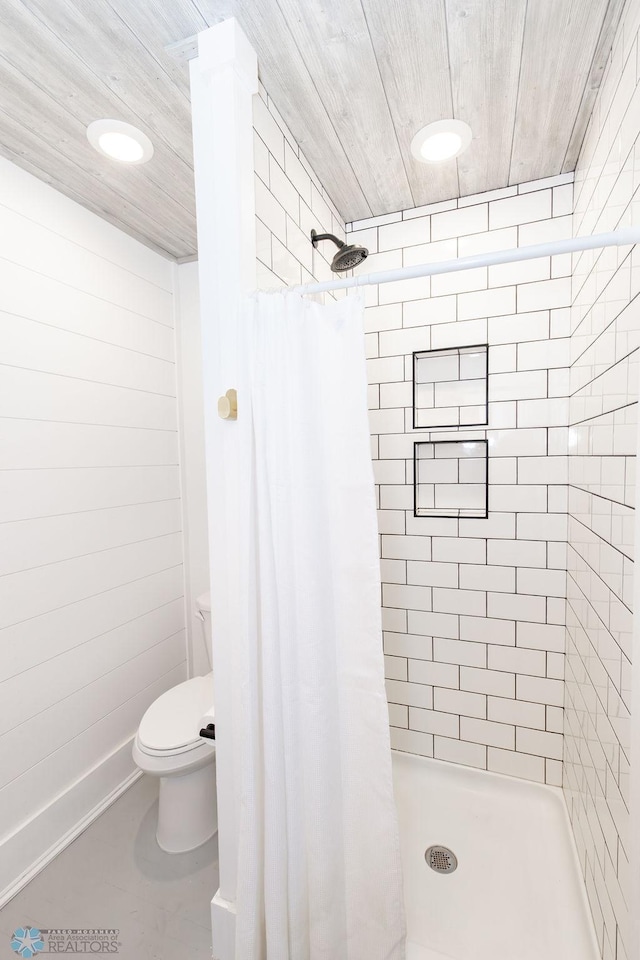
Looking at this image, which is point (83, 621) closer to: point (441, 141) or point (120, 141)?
point (120, 141)

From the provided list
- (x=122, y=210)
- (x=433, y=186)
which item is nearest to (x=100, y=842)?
(x=122, y=210)

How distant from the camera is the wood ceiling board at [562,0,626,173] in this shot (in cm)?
106

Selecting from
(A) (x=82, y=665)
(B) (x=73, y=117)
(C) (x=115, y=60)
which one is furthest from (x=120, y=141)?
(A) (x=82, y=665)

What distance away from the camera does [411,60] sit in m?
1.18

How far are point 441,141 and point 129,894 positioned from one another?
107 inches

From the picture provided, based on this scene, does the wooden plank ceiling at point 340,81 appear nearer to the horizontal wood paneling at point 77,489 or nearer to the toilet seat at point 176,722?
the horizontal wood paneling at point 77,489

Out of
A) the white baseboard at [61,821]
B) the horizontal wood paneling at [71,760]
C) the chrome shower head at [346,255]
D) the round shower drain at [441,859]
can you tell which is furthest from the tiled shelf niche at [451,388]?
the white baseboard at [61,821]

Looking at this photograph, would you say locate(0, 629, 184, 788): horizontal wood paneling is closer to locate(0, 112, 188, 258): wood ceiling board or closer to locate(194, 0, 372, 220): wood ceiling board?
locate(0, 112, 188, 258): wood ceiling board

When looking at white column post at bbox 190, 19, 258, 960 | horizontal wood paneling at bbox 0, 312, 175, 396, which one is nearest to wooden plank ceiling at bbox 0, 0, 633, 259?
white column post at bbox 190, 19, 258, 960

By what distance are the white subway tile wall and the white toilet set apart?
1.50m

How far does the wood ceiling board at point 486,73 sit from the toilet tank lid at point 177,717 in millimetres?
2093

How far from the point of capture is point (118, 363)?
2049mm

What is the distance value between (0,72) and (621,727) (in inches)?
89.6

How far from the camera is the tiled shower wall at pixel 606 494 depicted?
0.95m
